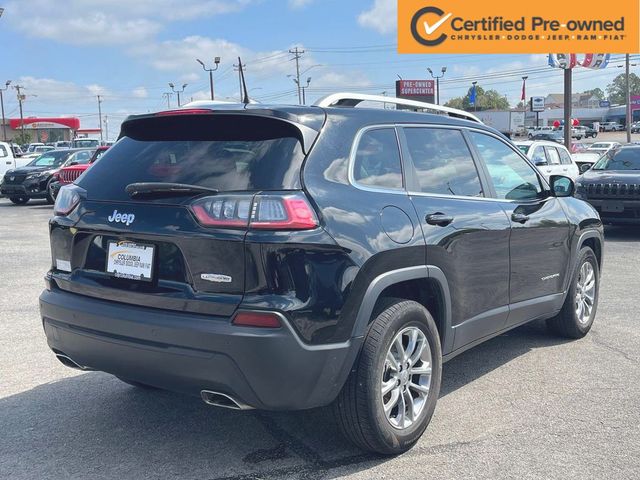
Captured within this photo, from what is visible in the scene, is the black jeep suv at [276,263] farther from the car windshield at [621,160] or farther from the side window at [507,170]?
the car windshield at [621,160]

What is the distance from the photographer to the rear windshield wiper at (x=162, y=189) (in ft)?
10.8

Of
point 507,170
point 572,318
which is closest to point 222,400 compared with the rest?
point 507,170

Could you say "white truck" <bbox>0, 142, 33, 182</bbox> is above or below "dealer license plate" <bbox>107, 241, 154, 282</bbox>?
above

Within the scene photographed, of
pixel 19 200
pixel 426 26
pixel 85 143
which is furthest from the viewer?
pixel 85 143

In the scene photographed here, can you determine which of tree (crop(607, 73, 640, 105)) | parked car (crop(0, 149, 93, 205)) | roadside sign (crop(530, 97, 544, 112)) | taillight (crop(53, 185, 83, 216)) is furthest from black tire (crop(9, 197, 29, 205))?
tree (crop(607, 73, 640, 105))

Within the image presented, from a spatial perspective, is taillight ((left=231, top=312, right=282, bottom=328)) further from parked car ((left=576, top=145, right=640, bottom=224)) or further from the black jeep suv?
parked car ((left=576, top=145, right=640, bottom=224))

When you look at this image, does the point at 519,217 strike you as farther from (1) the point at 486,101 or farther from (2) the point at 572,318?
(1) the point at 486,101

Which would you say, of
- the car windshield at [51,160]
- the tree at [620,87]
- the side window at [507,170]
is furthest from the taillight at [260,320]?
the tree at [620,87]

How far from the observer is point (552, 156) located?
1717 cm

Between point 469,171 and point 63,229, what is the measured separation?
2557mm

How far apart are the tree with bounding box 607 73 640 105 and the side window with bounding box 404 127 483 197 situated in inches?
6971

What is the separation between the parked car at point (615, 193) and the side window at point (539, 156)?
3.37 meters

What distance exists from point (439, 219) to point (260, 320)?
1402 millimetres

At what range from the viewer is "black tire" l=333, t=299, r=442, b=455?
11.1ft
